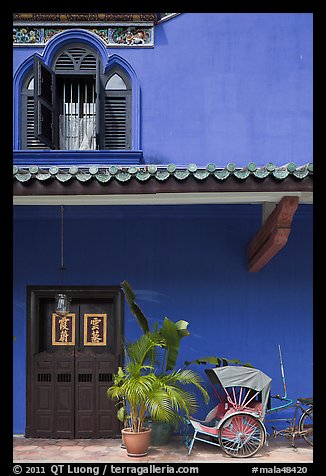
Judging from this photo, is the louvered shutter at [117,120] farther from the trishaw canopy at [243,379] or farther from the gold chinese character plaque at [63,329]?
the trishaw canopy at [243,379]

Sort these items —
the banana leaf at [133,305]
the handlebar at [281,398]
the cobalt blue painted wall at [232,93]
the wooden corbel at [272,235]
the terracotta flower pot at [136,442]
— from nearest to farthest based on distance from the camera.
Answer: the wooden corbel at [272,235] < the terracotta flower pot at [136,442] < the banana leaf at [133,305] < the handlebar at [281,398] < the cobalt blue painted wall at [232,93]

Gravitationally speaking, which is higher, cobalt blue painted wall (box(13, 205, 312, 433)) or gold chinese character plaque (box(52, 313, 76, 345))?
cobalt blue painted wall (box(13, 205, 312, 433))

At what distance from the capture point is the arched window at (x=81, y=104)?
10.0m

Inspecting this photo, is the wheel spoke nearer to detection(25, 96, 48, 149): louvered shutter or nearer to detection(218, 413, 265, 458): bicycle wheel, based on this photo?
detection(218, 413, 265, 458): bicycle wheel

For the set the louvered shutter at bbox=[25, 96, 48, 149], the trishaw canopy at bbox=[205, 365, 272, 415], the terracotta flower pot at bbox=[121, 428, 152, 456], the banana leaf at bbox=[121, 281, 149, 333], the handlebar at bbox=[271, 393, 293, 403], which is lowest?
the terracotta flower pot at bbox=[121, 428, 152, 456]

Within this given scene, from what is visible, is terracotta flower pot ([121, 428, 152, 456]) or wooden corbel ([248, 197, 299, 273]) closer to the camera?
wooden corbel ([248, 197, 299, 273])

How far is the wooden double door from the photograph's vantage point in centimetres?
873

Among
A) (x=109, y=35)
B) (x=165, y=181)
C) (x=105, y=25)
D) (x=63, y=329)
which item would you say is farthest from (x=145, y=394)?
(x=105, y=25)

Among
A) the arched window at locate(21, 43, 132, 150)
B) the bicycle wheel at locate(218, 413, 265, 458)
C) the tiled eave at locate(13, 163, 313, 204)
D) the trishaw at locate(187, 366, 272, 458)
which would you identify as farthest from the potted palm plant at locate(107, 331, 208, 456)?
the arched window at locate(21, 43, 132, 150)

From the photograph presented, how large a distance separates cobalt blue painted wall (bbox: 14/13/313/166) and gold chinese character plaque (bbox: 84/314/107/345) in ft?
8.76

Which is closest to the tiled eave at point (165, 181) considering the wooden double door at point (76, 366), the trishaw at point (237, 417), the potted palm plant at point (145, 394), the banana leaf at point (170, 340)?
the banana leaf at point (170, 340)

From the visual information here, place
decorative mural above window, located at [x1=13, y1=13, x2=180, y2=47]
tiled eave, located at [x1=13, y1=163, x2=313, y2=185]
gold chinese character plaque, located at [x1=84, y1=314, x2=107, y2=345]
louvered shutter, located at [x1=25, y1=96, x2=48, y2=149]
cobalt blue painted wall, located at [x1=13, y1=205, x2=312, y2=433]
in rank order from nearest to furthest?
tiled eave, located at [x1=13, y1=163, x2=313, y2=185], cobalt blue painted wall, located at [x1=13, y1=205, x2=312, y2=433], gold chinese character plaque, located at [x1=84, y1=314, x2=107, y2=345], decorative mural above window, located at [x1=13, y1=13, x2=180, y2=47], louvered shutter, located at [x1=25, y1=96, x2=48, y2=149]

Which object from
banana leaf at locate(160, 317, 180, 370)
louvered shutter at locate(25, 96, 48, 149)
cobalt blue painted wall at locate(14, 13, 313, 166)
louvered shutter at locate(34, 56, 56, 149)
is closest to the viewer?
banana leaf at locate(160, 317, 180, 370)
